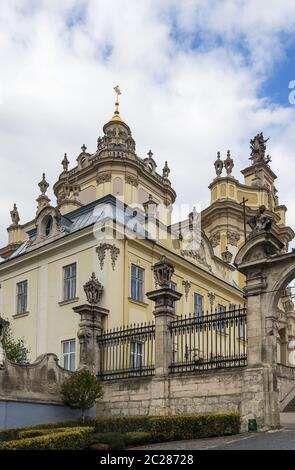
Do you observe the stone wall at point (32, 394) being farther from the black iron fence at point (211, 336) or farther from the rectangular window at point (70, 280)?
the rectangular window at point (70, 280)

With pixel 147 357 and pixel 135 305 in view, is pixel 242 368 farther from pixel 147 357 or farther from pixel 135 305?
pixel 135 305

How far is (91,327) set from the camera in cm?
2544

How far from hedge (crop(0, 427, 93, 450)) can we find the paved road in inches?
69.8

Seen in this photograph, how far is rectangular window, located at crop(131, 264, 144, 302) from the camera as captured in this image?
1200 inches

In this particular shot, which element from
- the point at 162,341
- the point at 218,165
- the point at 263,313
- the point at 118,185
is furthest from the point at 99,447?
the point at 218,165

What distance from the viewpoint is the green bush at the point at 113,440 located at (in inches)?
653

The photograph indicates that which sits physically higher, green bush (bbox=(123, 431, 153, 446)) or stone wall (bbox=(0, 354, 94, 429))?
stone wall (bbox=(0, 354, 94, 429))

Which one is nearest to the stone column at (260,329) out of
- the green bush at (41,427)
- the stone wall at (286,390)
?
the stone wall at (286,390)

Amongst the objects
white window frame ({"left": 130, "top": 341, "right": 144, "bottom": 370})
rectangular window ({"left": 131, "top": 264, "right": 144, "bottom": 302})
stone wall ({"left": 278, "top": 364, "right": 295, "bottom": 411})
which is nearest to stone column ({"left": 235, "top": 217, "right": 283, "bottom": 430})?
stone wall ({"left": 278, "top": 364, "right": 295, "bottom": 411})

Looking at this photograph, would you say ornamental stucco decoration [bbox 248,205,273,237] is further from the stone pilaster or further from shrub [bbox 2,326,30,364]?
shrub [bbox 2,326,30,364]

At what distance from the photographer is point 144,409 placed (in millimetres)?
21641

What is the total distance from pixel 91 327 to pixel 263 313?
852 centimetres

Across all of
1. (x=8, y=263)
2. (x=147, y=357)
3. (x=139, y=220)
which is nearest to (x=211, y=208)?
(x=139, y=220)
